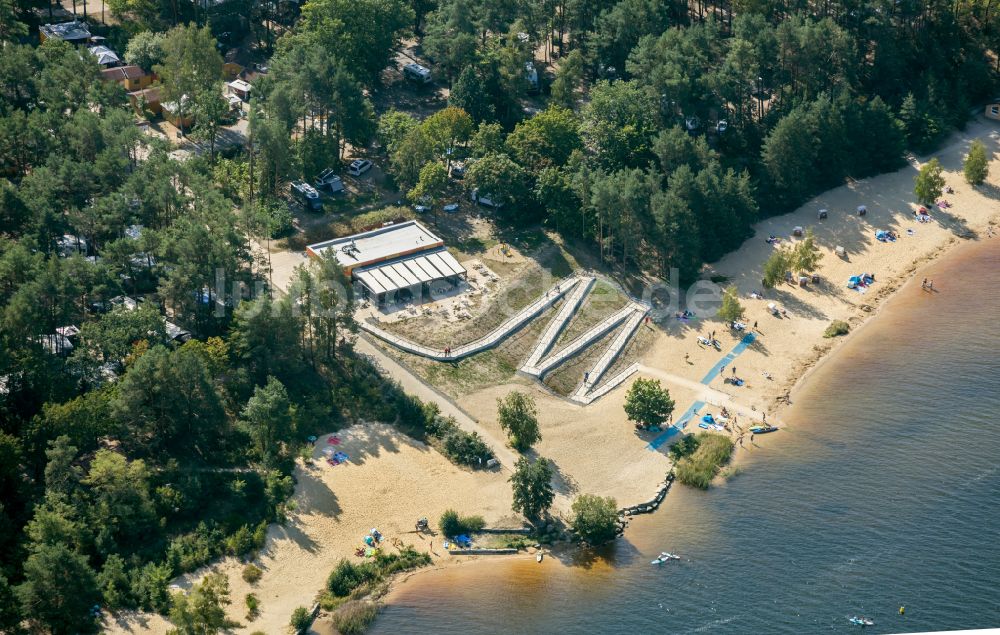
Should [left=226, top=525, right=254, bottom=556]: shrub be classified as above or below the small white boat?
below

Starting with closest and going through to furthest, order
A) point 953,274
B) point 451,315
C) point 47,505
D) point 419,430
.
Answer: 1. point 47,505
2. point 419,430
3. point 451,315
4. point 953,274

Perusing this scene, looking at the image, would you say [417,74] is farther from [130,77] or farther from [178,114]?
[130,77]

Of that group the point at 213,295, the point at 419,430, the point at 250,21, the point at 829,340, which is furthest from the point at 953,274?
the point at 250,21

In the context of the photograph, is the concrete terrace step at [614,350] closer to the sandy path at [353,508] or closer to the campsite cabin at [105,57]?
the sandy path at [353,508]

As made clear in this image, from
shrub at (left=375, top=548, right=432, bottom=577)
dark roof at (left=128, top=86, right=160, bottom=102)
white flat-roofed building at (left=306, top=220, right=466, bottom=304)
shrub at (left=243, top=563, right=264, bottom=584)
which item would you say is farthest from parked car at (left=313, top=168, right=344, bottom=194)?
shrub at (left=243, top=563, right=264, bottom=584)

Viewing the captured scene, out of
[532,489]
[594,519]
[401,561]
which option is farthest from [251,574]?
[594,519]

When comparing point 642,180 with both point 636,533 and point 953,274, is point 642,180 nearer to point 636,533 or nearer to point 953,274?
point 953,274

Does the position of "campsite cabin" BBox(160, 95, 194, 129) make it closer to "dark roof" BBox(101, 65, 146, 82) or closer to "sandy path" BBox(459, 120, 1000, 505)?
"dark roof" BBox(101, 65, 146, 82)

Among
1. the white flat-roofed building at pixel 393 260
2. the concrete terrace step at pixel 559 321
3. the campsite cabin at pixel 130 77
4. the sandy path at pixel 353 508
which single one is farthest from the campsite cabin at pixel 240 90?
the sandy path at pixel 353 508
